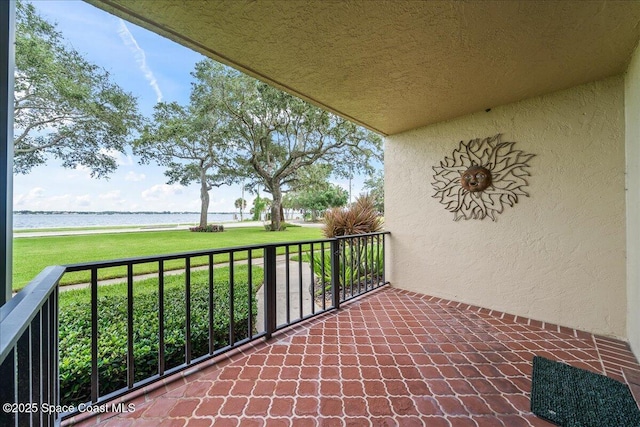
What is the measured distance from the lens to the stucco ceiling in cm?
149

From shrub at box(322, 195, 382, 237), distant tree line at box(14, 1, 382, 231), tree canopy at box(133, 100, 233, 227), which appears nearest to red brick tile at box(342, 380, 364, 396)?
shrub at box(322, 195, 382, 237)

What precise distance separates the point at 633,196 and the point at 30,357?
11.8 feet

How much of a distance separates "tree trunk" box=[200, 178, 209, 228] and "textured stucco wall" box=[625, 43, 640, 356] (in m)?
14.7

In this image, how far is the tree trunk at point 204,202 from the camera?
45.4ft

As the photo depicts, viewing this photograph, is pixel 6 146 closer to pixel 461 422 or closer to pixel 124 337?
pixel 124 337

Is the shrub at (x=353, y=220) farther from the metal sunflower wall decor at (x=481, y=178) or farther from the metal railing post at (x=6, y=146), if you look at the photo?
the metal railing post at (x=6, y=146)

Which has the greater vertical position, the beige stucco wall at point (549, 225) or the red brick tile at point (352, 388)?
the beige stucco wall at point (549, 225)

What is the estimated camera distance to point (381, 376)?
1745mm

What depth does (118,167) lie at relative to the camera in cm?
920

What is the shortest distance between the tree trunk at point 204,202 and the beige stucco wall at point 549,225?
1304 centimetres

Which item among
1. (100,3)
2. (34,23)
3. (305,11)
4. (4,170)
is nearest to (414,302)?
(305,11)

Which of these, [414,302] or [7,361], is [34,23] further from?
[414,302]

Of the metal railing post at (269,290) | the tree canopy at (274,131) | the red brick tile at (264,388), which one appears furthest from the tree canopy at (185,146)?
the red brick tile at (264,388)

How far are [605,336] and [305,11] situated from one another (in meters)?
3.62
